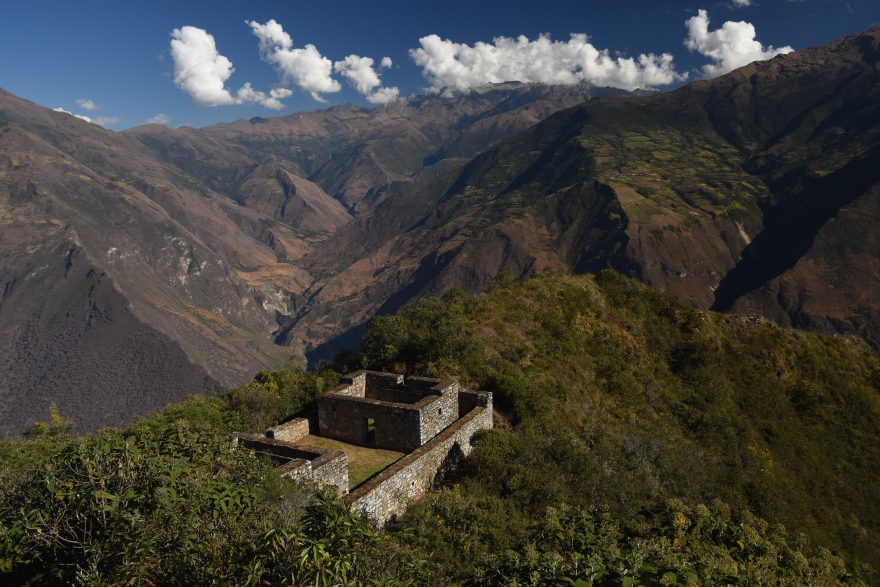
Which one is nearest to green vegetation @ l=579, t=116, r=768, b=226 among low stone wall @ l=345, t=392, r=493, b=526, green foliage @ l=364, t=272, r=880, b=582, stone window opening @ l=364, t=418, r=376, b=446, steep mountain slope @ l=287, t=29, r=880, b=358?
steep mountain slope @ l=287, t=29, r=880, b=358

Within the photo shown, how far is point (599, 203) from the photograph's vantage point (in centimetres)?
16138

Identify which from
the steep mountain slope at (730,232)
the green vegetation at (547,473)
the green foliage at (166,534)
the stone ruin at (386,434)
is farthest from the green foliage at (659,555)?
the steep mountain slope at (730,232)

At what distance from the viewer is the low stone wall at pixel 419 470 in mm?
12016

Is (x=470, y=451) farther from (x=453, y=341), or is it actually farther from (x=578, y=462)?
(x=453, y=341)

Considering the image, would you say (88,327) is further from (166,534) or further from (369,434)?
(166,534)

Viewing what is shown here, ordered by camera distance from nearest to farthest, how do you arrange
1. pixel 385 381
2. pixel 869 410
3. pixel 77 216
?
pixel 385 381
pixel 869 410
pixel 77 216

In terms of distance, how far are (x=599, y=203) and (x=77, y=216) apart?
186 meters

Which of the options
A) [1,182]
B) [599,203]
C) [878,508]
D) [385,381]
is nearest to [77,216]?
[1,182]

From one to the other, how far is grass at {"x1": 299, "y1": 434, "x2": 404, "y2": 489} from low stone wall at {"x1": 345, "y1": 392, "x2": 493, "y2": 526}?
1516 millimetres

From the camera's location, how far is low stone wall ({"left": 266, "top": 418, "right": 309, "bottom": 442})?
637 inches

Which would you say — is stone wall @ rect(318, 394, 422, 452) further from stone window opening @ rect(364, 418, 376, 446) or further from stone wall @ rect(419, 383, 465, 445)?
stone wall @ rect(419, 383, 465, 445)

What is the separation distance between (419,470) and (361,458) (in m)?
2.69

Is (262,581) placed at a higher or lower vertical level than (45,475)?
lower

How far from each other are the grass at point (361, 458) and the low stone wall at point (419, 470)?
152cm
